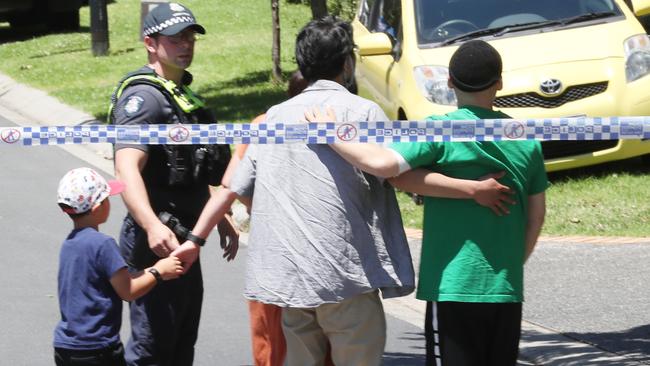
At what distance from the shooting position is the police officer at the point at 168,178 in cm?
511

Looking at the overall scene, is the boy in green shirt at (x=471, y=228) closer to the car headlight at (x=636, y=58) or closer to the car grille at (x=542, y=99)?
the car grille at (x=542, y=99)

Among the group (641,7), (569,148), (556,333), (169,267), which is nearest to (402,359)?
(556,333)

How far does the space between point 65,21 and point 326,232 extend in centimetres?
1818

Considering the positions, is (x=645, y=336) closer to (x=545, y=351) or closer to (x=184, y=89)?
(x=545, y=351)

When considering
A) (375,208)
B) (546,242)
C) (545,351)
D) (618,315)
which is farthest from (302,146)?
(546,242)

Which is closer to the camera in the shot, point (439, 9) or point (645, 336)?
point (645, 336)

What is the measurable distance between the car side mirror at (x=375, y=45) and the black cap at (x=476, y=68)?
19.1ft

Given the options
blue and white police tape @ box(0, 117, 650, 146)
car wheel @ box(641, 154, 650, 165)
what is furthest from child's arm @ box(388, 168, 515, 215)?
car wheel @ box(641, 154, 650, 165)

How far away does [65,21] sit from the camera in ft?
72.0

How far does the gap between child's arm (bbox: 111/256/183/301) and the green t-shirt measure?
0.98 metres

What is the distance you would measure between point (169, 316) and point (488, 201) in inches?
58.6

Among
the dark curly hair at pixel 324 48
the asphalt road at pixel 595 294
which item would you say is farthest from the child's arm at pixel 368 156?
the asphalt road at pixel 595 294

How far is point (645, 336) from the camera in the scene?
7.13 metres

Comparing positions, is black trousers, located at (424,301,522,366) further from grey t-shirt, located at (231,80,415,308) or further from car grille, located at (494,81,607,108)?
car grille, located at (494,81,607,108)
